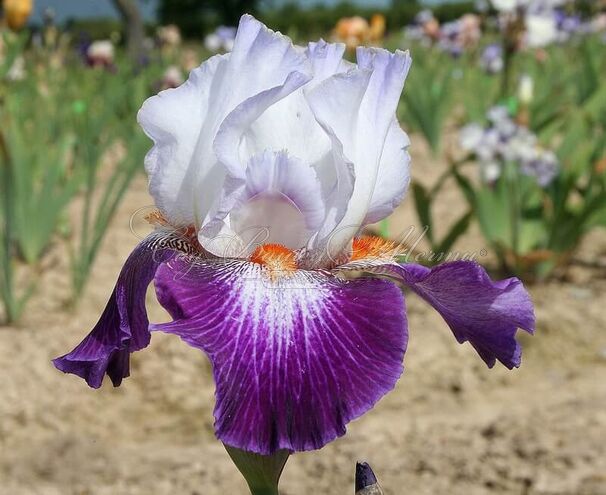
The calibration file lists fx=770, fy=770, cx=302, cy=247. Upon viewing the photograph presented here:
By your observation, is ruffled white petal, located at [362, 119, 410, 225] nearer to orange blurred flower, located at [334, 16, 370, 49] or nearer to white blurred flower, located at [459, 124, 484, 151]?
white blurred flower, located at [459, 124, 484, 151]

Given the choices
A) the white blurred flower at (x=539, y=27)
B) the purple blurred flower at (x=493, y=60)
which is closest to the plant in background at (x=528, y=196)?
the white blurred flower at (x=539, y=27)

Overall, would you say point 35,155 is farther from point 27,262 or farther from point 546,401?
point 546,401

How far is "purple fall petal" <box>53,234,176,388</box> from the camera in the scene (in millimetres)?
638

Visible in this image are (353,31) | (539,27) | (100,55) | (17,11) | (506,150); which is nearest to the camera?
(506,150)

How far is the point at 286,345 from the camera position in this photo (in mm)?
536

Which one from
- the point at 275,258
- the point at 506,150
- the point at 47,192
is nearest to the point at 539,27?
the point at 506,150

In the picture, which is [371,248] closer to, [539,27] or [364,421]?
[364,421]

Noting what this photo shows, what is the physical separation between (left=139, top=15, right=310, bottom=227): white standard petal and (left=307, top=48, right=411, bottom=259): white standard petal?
39mm

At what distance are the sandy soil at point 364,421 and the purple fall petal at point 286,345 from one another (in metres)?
1.04

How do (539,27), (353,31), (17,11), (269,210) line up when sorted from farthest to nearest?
(353,31) → (17,11) → (539,27) → (269,210)

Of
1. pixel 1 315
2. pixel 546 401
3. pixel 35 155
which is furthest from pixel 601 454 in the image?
pixel 35 155

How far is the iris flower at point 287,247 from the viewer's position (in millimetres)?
Result: 539

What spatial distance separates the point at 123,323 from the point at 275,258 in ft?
0.44

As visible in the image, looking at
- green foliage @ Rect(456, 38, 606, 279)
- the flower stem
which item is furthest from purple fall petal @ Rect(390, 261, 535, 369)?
green foliage @ Rect(456, 38, 606, 279)
